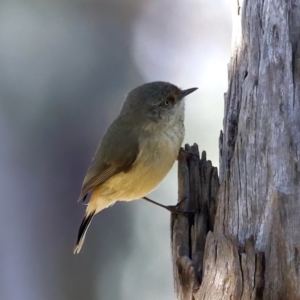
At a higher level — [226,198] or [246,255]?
[226,198]

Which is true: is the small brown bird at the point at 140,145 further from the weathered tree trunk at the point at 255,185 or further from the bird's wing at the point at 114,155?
the weathered tree trunk at the point at 255,185

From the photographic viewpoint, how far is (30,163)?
7086 millimetres

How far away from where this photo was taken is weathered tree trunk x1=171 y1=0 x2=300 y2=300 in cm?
321

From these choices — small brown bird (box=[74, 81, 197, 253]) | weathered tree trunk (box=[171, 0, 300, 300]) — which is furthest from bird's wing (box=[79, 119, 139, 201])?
weathered tree trunk (box=[171, 0, 300, 300])

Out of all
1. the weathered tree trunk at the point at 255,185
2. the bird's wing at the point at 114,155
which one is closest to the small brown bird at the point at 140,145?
the bird's wing at the point at 114,155

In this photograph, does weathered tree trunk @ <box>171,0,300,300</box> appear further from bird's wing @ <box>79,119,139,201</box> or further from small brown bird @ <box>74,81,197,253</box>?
bird's wing @ <box>79,119,139,201</box>

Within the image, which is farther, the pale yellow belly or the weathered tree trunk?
the pale yellow belly

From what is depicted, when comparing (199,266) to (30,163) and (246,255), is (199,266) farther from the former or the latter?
(30,163)

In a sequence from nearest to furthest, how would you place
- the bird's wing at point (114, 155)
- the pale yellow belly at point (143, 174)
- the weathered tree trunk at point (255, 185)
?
the weathered tree trunk at point (255, 185) < the pale yellow belly at point (143, 174) < the bird's wing at point (114, 155)

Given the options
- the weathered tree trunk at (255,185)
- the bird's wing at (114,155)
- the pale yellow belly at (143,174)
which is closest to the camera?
the weathered tree trunk at (255,185)

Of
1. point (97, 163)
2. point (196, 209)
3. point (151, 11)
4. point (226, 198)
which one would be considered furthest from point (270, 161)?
point (151, 11)

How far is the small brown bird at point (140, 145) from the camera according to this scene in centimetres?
454

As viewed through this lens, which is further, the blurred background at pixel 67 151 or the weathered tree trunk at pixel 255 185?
the blurred background at pixel 67 151

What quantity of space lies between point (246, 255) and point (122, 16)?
544 centimetres
